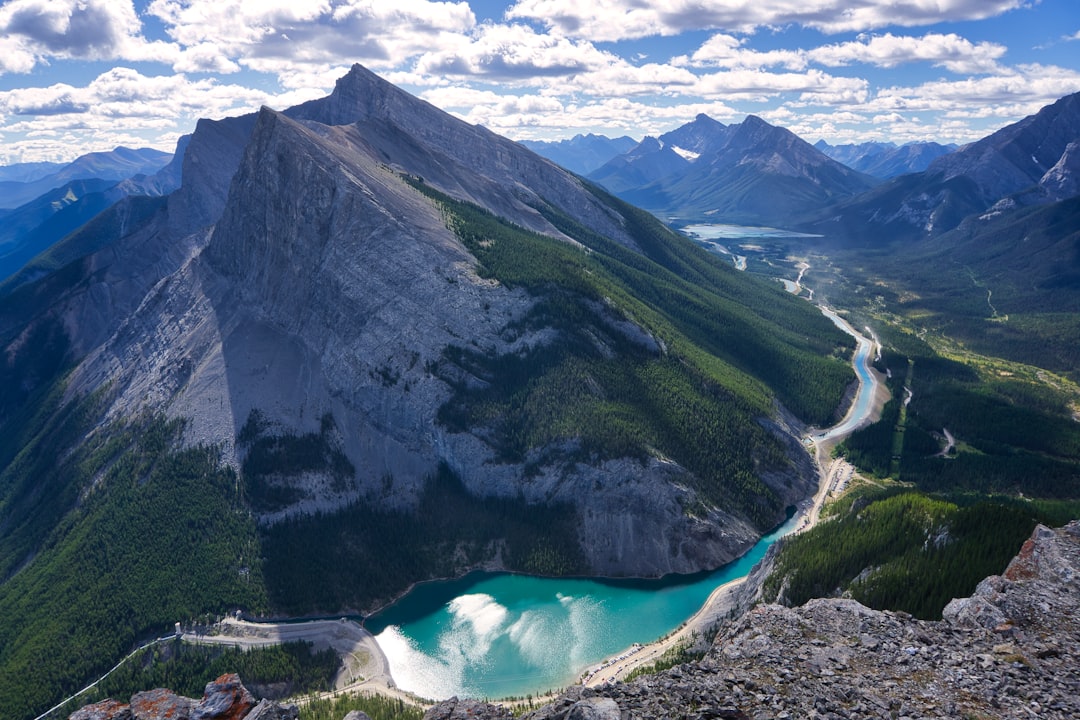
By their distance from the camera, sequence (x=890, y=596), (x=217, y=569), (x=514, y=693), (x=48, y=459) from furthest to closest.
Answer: (x=48, y=459), (x=217, y=569), (x=514, y=693), (x=890, y=596)

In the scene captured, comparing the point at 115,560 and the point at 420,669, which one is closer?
the point at 420,669

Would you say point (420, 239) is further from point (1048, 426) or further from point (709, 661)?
point (1048, 426)

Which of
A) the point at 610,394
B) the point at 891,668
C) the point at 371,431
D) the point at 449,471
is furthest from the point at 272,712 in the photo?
the point at 610,394

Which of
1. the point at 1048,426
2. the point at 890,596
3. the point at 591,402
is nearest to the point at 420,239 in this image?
the point at 591,402

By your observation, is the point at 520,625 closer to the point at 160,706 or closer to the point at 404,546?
the point at 404,546

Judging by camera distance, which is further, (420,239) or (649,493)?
(420,239)

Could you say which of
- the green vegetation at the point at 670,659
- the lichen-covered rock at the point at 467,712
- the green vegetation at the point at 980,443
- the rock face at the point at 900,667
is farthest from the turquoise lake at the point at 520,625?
the rock face at the point at 900,667
